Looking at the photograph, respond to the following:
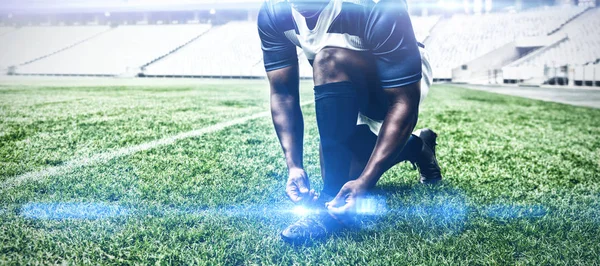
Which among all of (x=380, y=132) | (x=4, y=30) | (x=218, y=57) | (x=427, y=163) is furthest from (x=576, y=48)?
(x=4, y=30)

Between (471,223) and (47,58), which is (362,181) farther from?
(47,58)

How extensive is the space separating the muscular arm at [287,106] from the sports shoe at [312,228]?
12.2 inches

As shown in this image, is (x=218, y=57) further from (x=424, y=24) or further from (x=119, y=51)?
(x=424, y=24)

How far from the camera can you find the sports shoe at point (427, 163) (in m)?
2.06

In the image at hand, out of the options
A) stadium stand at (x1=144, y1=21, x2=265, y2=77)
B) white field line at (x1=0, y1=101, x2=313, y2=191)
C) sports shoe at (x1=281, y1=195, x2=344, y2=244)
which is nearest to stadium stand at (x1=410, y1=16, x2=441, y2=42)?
stadium stand at (x1=144, y1=21, x2=265, y2=77)

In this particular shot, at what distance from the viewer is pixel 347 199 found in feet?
4.55

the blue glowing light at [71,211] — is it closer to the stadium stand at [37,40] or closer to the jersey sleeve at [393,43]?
the jersey sleeve at [393,43]

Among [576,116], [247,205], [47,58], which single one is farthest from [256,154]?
[47,58]

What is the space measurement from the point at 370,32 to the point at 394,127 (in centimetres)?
29

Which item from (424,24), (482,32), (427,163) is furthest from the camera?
(424,24)

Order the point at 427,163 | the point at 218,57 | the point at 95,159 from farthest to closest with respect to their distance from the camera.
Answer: the point at 218,57, the point at 95,159, the point at 427,163

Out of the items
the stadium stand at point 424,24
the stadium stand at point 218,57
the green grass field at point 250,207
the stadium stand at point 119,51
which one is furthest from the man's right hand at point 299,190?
the stadium stand at point 119,51

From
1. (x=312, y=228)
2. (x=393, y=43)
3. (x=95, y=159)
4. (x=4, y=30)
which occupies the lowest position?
(x=312, y=228)

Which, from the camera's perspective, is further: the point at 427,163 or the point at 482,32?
the point at 482,32
